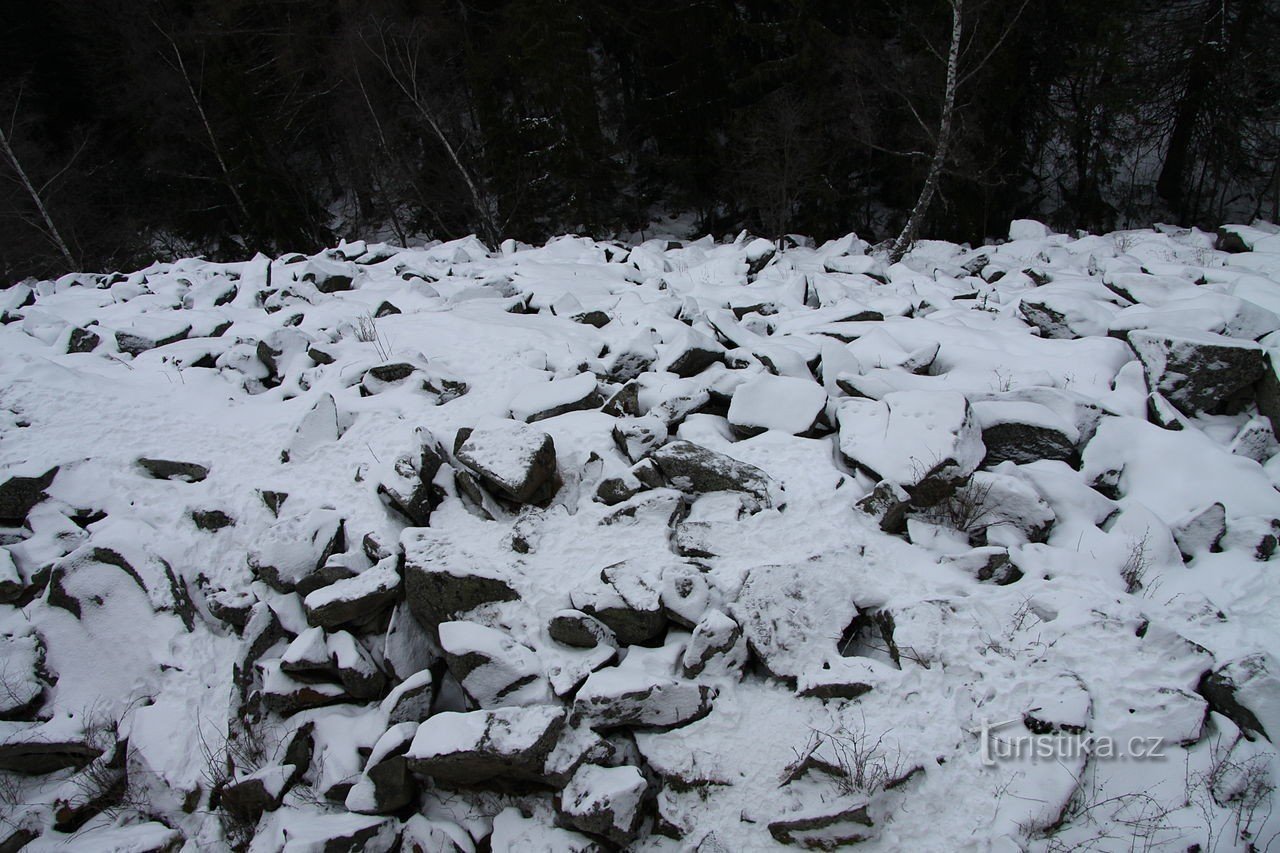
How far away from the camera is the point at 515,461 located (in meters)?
4.96

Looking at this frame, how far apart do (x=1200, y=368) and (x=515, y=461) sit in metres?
5.81

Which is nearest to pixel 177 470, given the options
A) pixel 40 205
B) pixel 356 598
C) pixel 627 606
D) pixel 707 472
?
pixel 356 598

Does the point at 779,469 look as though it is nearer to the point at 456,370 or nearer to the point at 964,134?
the point at 456,370

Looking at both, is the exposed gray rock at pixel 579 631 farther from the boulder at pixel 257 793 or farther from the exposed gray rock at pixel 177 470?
the exposed gray rock at pixel 177 470

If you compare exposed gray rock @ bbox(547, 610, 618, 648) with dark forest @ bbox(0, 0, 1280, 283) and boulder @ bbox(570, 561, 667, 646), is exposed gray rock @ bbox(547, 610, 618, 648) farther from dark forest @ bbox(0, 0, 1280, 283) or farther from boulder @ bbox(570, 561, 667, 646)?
dark forest @ bbox(0, 0, 1280, 283)

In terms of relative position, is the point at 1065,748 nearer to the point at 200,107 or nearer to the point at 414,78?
the point at 414,78

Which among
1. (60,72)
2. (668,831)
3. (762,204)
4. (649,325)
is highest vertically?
(60,72)

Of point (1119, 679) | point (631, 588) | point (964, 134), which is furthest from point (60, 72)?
point (1119, 679)

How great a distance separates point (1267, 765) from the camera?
307cm

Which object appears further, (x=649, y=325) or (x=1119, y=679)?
(x=649, y=325)

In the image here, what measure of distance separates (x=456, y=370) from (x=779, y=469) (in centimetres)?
363

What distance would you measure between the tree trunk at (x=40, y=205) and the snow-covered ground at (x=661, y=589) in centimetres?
1353

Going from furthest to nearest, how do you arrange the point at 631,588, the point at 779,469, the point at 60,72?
the point at 60,72 < the point at 779,469 < the point at 631,588

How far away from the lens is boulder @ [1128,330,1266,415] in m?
5.43
